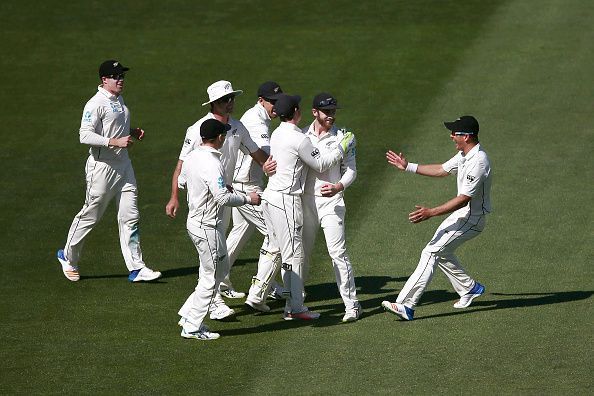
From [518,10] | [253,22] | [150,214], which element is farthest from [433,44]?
[150,214]

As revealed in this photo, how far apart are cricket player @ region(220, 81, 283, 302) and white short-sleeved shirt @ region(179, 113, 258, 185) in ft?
0.88

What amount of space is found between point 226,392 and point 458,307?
314 centimetres

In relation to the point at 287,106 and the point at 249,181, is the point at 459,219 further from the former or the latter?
the point at 249,181

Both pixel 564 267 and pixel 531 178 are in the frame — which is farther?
pixel 531 178

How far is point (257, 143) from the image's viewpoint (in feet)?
41.1

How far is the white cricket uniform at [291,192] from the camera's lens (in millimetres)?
11656

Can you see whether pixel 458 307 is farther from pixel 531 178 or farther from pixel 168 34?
pixel 168 34

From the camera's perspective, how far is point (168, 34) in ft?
69.7

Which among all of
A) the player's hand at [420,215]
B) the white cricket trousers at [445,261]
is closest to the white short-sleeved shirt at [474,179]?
the white cricket trousers at [445,261]

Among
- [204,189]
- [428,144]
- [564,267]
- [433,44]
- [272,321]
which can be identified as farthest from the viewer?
[433,44]

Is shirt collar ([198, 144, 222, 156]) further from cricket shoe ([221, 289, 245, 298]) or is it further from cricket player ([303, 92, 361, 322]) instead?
cricket shoe ([221, 289, 245, 298])

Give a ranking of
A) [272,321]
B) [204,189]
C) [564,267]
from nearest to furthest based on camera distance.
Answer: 1. [204,189]
2. [272,321]
3. [564,267]

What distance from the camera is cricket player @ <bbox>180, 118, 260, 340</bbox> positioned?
11.2m

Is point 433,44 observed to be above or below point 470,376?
above
